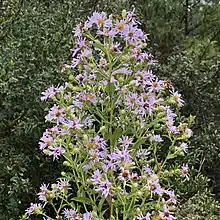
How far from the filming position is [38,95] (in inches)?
141

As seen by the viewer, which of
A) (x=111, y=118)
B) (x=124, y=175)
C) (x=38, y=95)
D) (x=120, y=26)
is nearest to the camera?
(x=124, y=175)

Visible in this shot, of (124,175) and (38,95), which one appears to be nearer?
(124,175)

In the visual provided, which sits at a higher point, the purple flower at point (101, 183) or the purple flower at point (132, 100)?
the purple flower at point (132, 100)

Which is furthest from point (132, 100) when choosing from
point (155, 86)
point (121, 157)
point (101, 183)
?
point (101, 183)

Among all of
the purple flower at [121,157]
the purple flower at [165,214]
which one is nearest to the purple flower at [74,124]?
the purple flower at [121,157]

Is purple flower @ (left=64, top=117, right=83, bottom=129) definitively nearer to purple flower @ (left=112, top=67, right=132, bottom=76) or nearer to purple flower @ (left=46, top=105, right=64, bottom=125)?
purple flower @ (left=46, top=105, right=64, bottom=125)

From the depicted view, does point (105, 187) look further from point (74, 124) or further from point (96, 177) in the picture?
point (74, 124)

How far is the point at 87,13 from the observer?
4.52 metres

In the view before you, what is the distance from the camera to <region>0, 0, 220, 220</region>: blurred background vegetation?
3537 mm

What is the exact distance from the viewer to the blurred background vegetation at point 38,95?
3.54 metres

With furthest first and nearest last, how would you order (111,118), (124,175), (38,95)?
(38,95)
(111,118)
(124,175)

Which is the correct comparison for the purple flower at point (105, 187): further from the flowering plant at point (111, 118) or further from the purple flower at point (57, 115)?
the purple flower at point (57, 115)

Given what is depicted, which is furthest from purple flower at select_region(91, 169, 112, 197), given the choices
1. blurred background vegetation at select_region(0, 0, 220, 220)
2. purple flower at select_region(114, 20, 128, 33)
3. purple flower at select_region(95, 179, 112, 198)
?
blurred background vegetation at select_region(0, 0, 220, 220)

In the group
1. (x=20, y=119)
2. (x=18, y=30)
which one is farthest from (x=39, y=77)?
(x=18, y=30)
